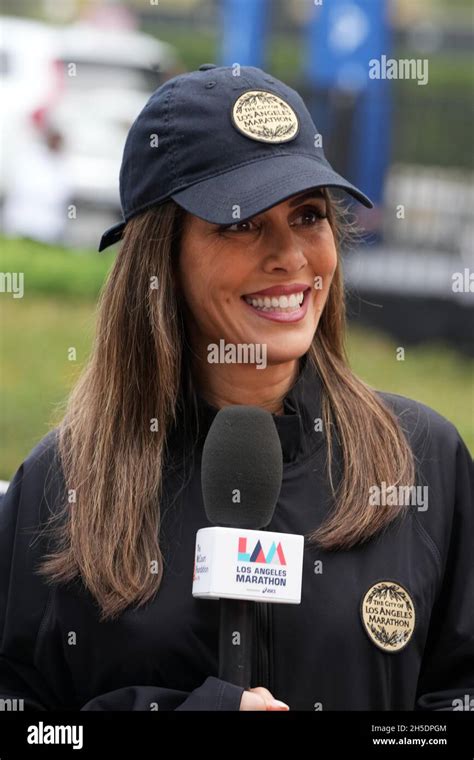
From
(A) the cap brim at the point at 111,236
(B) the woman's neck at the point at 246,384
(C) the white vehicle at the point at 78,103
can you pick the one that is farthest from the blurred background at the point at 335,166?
(B) the woman's neck at the point at 246,384

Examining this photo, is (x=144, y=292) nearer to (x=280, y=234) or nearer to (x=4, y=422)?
(x=280, y=234)

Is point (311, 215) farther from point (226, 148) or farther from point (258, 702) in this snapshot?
point (258, 702)

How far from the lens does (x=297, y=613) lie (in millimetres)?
2770

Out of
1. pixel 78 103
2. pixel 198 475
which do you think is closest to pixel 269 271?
pixel 198 475

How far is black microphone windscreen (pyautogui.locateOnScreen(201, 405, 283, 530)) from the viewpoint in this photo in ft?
8.05

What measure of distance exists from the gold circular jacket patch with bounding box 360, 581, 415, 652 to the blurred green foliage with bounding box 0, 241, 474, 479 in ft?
16.1

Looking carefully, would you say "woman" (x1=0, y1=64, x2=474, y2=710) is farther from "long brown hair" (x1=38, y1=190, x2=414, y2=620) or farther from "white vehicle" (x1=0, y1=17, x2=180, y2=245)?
"white vehicle" (x1=0, y1=17, x2=180, y2=245)

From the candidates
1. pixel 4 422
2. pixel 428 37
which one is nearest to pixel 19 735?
pixel 4 422

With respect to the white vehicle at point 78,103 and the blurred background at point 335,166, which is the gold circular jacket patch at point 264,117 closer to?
the blurred background at point 335,166

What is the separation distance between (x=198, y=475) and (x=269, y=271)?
43cm

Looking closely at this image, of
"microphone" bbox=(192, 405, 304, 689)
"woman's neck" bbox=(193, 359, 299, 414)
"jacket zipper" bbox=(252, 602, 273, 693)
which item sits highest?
"woman's neck" bbox=(193, 359, 299, 414)

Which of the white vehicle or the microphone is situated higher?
the white vehicle

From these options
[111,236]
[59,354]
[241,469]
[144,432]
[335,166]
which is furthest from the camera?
[335,166]

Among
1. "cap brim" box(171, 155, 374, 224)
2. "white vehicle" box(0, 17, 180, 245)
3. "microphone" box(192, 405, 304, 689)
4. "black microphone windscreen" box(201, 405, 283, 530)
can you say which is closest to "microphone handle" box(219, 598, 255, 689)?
"microphone" box(192, 405, 304, 689)
